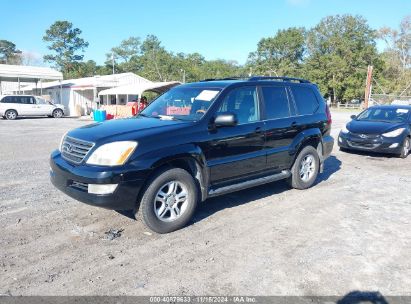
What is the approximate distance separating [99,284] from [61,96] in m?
33.4

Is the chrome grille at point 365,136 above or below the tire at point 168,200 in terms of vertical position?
above

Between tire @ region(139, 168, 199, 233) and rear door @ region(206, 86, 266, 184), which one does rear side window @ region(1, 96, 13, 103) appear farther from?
tire @ region(139, 168, 199, 233)

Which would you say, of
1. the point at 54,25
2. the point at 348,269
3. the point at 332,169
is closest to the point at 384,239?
the point at 348,269

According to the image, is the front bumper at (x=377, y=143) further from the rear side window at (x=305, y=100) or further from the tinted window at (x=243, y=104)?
the tinted window at (x=243, y=104)

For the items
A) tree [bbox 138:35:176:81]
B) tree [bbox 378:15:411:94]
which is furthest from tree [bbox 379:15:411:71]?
tree [bbox 138:35:176:81]

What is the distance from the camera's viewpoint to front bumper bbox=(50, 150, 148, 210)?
3.97 m

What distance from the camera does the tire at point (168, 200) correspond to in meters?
4.23

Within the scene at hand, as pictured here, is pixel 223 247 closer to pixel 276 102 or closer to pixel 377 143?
pixel 276 102

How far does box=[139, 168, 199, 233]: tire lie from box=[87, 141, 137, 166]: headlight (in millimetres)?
439

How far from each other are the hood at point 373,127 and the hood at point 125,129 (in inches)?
276

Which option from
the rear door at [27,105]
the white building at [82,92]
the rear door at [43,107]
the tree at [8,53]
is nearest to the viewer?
the rear door at [27,105]

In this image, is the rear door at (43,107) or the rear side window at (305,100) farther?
the rear door at (43,107)

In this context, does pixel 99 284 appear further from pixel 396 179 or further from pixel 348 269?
pixel 396 179

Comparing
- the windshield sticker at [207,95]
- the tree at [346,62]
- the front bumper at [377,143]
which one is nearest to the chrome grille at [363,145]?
the front bumper at [377,143]
